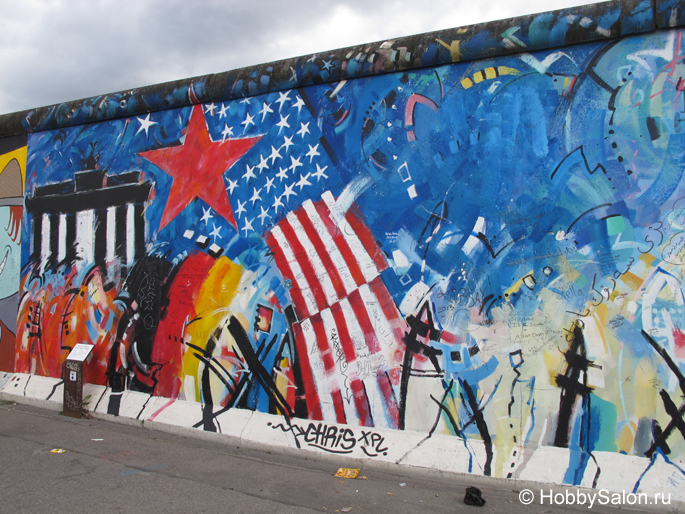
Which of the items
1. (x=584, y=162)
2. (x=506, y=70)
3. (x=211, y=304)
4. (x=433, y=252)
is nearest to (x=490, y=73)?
(x=506, y=70)

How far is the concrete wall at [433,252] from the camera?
462 centimetres

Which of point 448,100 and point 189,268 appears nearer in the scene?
point 448,100

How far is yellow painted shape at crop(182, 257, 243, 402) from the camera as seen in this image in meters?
6.64

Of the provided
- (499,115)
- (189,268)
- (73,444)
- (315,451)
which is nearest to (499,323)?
(499,115)

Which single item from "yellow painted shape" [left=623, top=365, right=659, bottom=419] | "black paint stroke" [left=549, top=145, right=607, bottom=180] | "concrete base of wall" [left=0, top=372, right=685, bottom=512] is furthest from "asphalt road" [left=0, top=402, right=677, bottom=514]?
"black paint stroke" [left=549, top=145, right=607, bottom=180]

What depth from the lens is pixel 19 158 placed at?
30.4ft

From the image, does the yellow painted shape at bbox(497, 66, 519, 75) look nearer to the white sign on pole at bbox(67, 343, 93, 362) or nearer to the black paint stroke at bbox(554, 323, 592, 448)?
the black paint stroke at bbox(554, 323, 592, 448)

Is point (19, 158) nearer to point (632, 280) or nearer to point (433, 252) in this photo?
point (433, 252)

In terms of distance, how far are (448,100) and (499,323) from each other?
2609 millimetres

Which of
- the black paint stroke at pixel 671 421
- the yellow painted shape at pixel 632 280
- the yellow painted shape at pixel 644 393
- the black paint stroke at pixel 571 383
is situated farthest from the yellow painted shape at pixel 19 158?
the black paint stroke at pixel 671 421

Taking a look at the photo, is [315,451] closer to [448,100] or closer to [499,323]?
[499,323]

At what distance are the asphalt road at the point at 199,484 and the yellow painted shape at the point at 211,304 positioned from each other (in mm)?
1142

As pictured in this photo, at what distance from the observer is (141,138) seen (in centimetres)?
777

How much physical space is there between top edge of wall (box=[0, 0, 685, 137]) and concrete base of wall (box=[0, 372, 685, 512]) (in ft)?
13.9
